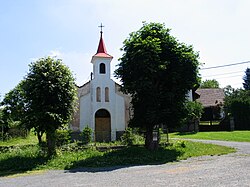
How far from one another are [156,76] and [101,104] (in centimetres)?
1217

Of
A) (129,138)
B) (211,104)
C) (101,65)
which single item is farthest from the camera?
(211,104)

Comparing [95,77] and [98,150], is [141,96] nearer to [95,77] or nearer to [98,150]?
[98,150]

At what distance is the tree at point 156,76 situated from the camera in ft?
59.9

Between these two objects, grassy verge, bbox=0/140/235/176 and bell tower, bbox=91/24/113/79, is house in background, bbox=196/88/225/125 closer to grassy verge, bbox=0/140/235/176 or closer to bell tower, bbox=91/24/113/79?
bell tower, bbox=91/24/113/79

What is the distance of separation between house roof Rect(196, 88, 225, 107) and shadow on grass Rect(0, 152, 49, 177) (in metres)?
37.9

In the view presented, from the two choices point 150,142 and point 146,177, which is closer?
point 146,177

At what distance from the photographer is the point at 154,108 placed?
723 inches

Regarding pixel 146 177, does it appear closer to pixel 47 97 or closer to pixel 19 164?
pixel 19 164

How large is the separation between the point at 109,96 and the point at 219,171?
64.9 feet

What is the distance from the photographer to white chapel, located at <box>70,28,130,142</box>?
29.8 metres

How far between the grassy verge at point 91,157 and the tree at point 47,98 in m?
1.26

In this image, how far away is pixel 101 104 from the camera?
29.9 m

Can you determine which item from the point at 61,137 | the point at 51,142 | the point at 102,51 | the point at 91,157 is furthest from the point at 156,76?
the point at 102,51

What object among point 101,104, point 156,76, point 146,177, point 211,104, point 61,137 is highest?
point 211,104
